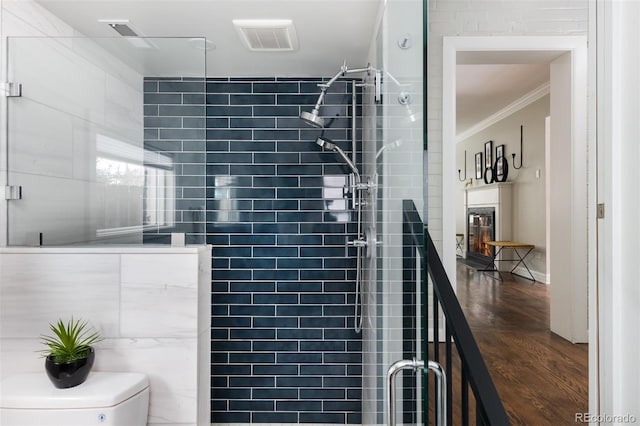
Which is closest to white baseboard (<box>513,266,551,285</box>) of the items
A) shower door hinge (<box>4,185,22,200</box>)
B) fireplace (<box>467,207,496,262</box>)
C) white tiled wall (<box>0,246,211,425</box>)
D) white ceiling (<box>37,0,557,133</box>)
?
fireplace (<box>467,207,496,262</box>)

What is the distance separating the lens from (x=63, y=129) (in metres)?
1.83

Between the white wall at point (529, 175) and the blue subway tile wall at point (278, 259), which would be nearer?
the blue subway tile wall at point (278, 259)

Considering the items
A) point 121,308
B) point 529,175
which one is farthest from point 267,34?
point 529,175

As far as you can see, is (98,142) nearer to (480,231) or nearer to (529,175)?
(529,175)

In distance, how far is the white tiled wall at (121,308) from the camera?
174 centimetres

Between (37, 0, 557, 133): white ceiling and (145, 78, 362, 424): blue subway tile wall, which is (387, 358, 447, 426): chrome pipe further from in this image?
(145, 78, 362, 424): blue subway tile wall

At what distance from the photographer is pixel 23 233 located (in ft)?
5.85

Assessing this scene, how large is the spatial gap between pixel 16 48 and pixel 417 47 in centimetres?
183

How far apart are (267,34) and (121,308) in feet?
5.19

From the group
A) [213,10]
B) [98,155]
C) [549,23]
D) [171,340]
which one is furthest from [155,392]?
[549,23]

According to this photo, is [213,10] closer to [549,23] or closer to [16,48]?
[16,48]

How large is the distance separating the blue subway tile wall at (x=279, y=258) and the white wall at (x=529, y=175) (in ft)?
14.0

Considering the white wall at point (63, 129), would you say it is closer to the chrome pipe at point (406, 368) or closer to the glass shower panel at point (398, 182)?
the glass shower panel at point (398, 182)

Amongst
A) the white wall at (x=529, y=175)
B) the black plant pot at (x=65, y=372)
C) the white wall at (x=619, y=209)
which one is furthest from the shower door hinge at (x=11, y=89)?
the white wall at (x=529, y=175)
